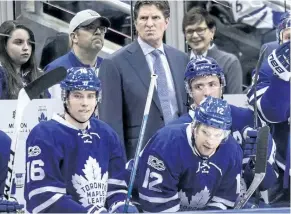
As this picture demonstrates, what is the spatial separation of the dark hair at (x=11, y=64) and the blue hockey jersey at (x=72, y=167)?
1.87ft

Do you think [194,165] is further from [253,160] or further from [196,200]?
[253,160]

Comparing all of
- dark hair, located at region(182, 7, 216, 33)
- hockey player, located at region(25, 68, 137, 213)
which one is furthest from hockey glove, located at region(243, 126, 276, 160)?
dark hair, located at region(182, 7, 216, 33)

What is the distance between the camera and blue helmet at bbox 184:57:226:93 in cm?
422

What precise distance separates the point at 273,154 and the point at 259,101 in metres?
0.27

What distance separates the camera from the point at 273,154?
14.1ft

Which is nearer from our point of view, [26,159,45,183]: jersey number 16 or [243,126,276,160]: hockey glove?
[26,159,45,183]: jersey number 16

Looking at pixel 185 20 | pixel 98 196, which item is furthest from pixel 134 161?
pixel 185 20

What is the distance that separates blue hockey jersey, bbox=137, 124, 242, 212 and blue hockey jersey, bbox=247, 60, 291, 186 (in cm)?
40

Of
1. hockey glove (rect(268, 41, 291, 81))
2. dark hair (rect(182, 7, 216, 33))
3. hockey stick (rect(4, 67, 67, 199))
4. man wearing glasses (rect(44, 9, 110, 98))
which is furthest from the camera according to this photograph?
dark hair (rect(182, 7, 216, 33))

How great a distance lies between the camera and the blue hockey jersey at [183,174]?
3965 mm

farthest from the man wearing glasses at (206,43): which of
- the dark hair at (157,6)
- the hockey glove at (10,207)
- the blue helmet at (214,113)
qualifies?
the hockey glove at (10,207)

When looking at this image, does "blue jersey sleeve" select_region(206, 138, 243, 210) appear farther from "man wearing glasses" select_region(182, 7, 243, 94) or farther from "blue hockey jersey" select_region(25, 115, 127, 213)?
"man wearing glasses" select_region(182, 7, 243, 94)

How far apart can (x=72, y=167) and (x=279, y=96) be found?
1.02 meters

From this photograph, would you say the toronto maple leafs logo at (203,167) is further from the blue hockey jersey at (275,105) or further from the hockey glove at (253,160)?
the blue hockey jersey at (275,105)
